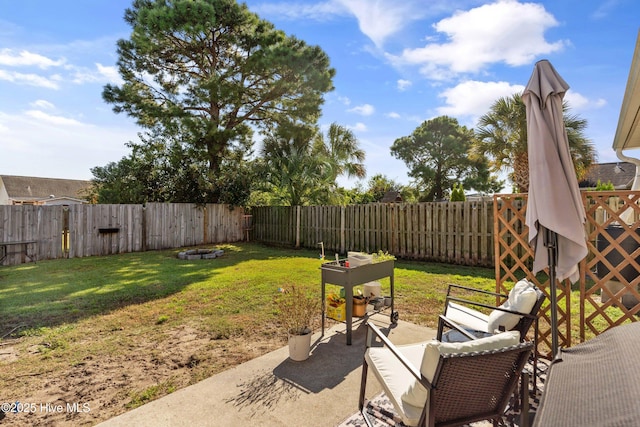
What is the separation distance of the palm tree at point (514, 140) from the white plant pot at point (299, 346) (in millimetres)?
9873

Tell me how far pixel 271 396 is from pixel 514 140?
11.0 m

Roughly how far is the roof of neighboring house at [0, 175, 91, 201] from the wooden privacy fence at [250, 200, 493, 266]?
1019 inches

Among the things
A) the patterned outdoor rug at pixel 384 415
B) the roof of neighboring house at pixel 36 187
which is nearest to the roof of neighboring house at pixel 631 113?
the patterned outdoor rug at pixel 384 415

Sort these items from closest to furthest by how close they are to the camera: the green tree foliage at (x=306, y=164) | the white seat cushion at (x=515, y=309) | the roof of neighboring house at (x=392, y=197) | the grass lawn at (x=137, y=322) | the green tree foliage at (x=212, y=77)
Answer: the white seat cushion at (x=515, y=309) → the grass lawn at (x=137, y=322) → the green tree foliage at (x=212, y=77) → the green tree foliage at (x=306, y=164) → the roof of neighboring house at (x=392, y=197)

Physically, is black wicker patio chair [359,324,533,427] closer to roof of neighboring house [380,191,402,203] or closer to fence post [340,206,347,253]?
fence post [340,206,347,253]

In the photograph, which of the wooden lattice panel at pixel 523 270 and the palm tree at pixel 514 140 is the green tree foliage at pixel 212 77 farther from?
the wooden lattice panel at pixel 523 270

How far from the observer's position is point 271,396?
7.82ft

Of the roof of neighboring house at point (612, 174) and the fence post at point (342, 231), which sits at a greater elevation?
the roof of neighboring house at point (612, 174)

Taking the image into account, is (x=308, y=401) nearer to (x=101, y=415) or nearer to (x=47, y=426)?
(x=101, y=415)

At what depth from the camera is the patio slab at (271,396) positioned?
2.11 metres

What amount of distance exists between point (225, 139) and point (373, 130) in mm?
6996

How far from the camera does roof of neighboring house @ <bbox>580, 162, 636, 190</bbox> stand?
17.1 meters

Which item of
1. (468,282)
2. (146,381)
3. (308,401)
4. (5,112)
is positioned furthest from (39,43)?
(468,282)

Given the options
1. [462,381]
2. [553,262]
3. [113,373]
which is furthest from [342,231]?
[462,381]
